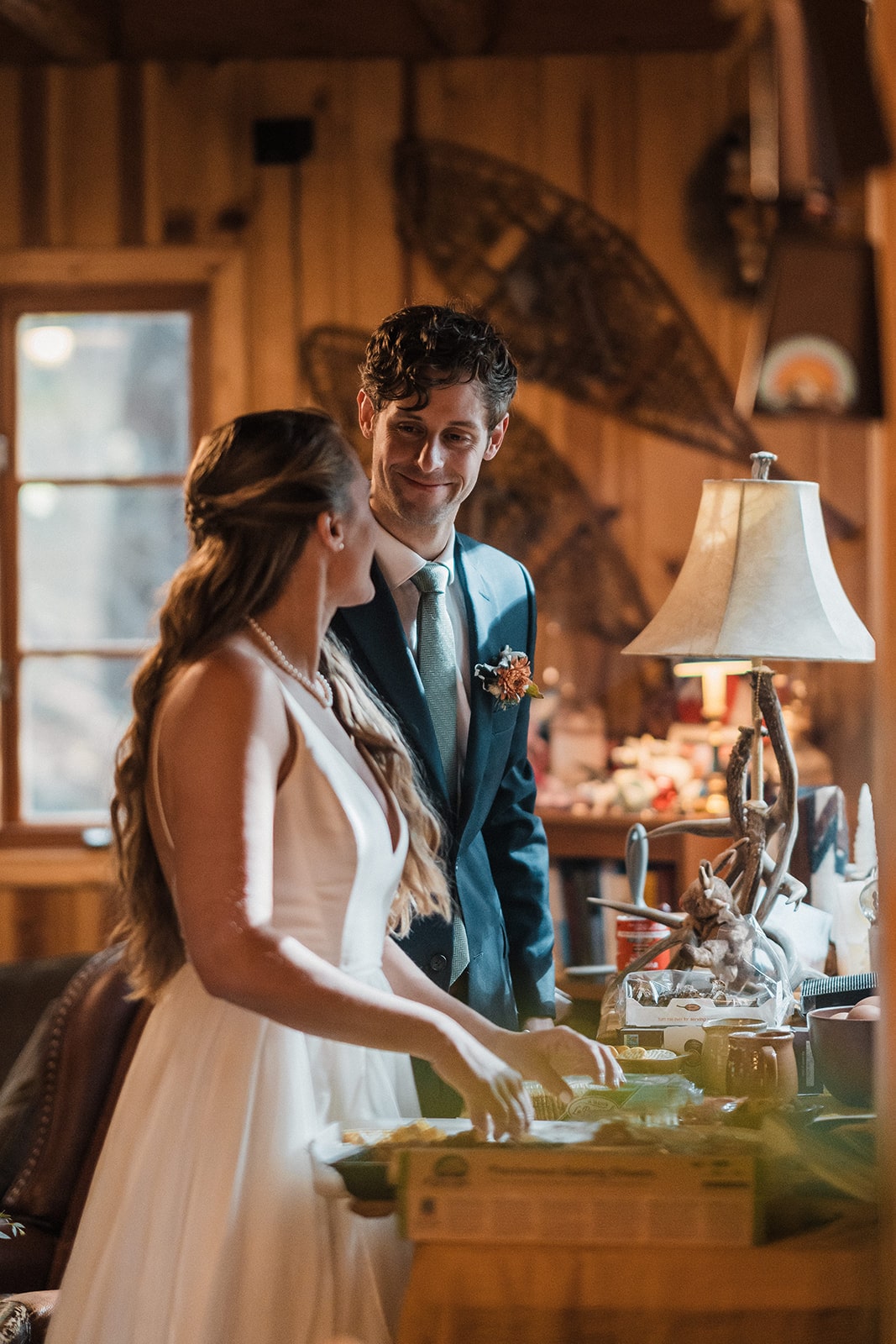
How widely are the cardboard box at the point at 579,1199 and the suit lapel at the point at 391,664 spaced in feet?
2.95

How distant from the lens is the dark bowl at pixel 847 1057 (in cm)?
153

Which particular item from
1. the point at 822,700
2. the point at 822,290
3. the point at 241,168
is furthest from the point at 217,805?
the point at 241,168

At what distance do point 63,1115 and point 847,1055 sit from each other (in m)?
1.34

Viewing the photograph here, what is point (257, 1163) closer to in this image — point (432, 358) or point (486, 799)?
point (486, 799)

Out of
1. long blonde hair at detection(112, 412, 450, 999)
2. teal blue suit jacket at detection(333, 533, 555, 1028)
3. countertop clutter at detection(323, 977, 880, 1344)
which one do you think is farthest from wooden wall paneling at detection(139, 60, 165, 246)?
countertop clutter at detection(323, 977, 880, 1344)

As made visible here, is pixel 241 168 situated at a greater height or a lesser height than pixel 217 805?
greater

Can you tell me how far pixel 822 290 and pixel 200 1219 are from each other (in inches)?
38.2

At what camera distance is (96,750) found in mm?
4441

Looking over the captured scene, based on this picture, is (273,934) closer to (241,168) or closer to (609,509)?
(609,509)

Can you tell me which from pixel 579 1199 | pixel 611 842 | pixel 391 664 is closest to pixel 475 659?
pixel 391 664

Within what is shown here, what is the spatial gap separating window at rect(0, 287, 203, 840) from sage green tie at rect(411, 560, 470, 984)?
2.46 metres

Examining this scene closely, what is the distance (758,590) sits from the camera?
2018 millimetres

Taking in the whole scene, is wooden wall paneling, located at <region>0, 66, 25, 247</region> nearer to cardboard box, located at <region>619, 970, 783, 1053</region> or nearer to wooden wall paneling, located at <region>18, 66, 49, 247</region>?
wooden wall paneling, located at <region>18, 66, 49, 247</region>

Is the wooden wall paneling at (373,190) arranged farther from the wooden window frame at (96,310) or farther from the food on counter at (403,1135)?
the food on counter at (403,1135)
